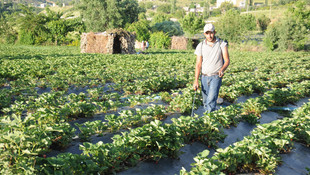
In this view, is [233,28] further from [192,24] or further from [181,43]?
[192,24]

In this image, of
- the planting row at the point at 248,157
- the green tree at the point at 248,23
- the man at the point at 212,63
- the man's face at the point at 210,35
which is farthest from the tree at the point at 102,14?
the planting row at the point at 248,157

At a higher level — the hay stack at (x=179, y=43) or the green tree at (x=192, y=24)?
the green tree at (x=192, y=24)

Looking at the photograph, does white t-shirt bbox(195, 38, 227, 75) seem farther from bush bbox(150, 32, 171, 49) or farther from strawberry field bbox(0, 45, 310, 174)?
bush bbox(150, 32, 171, 49)

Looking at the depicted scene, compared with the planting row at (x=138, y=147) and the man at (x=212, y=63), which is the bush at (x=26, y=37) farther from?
the planting row at (x=138, y=147)

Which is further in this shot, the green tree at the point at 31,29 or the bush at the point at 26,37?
the green tree at the point at 31,29

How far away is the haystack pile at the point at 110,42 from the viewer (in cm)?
2473

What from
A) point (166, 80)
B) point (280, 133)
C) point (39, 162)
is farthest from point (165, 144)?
point (166, 80)

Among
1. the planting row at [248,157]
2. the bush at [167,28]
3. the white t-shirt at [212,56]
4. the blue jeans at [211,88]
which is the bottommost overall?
the planting row at [248,157]

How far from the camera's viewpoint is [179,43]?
4244 centimetres

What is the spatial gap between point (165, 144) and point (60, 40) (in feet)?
154

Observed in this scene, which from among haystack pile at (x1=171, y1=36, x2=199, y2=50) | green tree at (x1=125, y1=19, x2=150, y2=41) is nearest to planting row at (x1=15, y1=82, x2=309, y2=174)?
haystack pile at (x1=171, y1=36, x2=199, y2=50)

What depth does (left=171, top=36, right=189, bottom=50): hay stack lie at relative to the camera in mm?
42125

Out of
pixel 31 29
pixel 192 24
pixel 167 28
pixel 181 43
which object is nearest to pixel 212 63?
pixel 181 43

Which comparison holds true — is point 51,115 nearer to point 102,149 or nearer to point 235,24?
point 102,149
